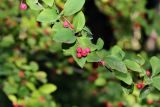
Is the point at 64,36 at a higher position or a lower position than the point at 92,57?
higher

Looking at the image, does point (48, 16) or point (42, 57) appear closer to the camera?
point (48, 16)

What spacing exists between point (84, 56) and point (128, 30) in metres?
2.63

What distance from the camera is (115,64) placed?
4.21ft

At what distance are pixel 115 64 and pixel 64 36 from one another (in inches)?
7.6

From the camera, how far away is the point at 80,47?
128 centimetres

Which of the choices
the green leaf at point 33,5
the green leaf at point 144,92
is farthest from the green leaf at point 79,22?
the green leaf at point 144,92

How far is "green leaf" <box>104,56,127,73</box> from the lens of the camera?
4.17 feet

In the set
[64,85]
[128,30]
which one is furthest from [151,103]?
[64,85]

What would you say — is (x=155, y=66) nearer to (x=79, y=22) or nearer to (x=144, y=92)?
(x=144, y=92)

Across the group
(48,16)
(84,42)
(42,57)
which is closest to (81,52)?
(84,42)

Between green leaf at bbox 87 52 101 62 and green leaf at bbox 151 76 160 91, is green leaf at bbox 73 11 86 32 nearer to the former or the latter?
green leaf at bbox 87 52 101 62

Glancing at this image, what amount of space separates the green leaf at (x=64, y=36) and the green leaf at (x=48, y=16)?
0.16ft

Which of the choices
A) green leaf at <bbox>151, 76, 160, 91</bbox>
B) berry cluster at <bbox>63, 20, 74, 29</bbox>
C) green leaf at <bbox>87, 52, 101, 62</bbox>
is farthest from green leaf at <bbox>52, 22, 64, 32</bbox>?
green leaf at <bbox>151, 76, 160, 91</bbox>

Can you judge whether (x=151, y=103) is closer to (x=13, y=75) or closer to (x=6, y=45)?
(x=13, y=75)
